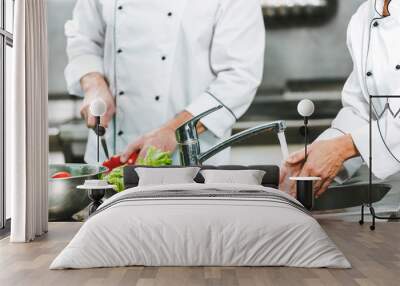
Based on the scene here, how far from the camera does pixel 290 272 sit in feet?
12.7

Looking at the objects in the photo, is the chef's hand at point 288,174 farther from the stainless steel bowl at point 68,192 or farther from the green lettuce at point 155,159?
the stainless steel bowl at point 68,192

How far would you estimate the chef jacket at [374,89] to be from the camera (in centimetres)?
639

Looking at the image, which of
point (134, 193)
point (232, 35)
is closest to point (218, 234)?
point (134, 193)

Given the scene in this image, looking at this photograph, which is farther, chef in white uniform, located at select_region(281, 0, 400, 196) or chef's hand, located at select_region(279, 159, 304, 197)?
chef's hand, located at select_region(279, 159, 304, 197)

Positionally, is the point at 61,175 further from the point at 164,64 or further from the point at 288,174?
the point at 288,174

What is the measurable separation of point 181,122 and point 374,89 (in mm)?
2142

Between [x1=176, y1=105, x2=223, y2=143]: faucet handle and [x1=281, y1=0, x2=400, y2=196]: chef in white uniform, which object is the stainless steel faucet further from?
[x1=281, y1=0, x2=400, y2=196]: chef in white uniform

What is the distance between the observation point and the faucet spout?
6.49 m

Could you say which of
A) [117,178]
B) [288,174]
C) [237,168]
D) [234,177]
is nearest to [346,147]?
[288,174]

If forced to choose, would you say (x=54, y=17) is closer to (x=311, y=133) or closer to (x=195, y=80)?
(x=195, y=80)

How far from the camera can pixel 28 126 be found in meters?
5.32

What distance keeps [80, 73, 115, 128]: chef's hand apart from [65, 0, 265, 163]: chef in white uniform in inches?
0.4

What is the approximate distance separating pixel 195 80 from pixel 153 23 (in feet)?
2.59

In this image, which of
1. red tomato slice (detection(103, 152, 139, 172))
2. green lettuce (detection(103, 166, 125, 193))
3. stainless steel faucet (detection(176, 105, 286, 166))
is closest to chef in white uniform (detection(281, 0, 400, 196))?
stainless steel faucet (detection(176, 105, 286, 166))
